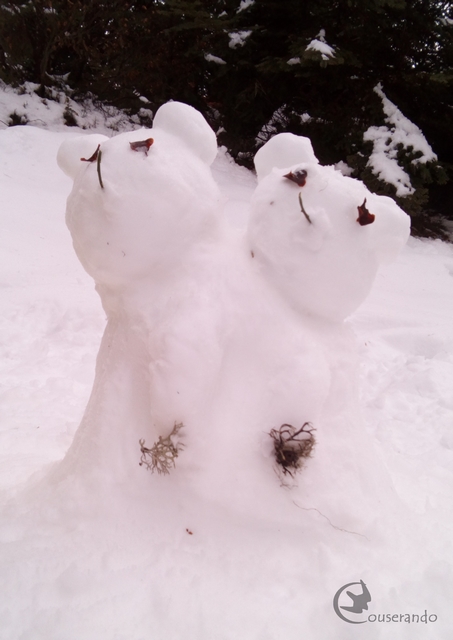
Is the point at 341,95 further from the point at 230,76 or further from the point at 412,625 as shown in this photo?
the point at 412,625

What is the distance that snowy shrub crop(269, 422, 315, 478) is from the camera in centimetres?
115

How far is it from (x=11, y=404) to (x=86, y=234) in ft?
4.84

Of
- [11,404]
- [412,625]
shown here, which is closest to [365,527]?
[412,625]

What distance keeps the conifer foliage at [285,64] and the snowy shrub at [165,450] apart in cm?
486

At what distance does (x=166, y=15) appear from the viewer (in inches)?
214

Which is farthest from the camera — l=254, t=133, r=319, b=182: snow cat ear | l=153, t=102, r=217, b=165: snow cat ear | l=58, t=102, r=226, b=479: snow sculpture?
l=254, t=133, r=319, b=182: snow cat ear

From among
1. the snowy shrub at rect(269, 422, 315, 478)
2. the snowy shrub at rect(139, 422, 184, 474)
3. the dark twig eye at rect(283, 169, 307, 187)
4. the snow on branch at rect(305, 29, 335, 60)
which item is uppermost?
the snow on branch at rect(305, 29, 335, 60)

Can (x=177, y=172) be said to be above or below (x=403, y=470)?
above

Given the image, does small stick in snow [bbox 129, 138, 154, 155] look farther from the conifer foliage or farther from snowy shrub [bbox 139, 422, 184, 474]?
the conifer foliage

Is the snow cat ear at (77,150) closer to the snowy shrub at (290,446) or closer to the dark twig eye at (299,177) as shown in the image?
the dark twig eye at (299,177)

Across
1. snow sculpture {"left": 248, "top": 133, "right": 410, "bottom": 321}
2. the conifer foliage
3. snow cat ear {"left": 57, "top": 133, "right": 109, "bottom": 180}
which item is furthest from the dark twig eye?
the conifer foliage

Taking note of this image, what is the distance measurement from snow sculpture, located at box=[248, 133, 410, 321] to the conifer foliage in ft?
14.2

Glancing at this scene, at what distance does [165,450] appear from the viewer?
1.07 m

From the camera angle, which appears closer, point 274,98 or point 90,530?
point 90,530
